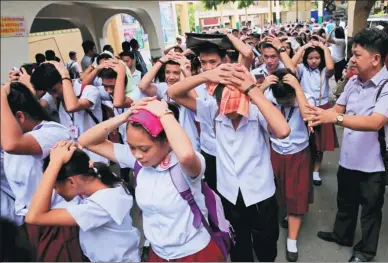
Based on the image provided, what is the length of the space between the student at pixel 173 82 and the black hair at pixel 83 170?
1.13 metres

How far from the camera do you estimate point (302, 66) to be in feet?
12.6

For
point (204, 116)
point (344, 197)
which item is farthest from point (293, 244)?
point (204, 116)

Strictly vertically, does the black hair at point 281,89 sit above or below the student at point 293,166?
above

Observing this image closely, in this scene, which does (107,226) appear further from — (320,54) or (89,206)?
(320,54)

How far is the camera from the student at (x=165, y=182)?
146 cm

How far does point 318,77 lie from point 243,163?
2.25 metres

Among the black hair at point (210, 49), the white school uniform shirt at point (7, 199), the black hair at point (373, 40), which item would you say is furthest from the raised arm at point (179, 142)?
the black hair at point (373, 40)

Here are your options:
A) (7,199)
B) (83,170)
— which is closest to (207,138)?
(83,170)

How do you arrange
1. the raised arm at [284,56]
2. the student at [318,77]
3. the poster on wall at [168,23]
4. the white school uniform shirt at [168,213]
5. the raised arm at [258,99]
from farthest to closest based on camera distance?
the poster on wall at [168,23] → the student at [318,77] → the raised arm at [284,56] → the raised arm at [258,99] → the white school uniform shirt at [168,213]

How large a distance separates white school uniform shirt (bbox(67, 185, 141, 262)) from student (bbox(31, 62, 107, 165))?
122 cm

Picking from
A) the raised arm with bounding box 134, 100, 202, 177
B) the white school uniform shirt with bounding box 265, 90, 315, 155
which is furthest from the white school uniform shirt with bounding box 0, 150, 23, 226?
the white school uniform shirt with bounding box 265, 90, 315, 155

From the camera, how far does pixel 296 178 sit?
105 inches

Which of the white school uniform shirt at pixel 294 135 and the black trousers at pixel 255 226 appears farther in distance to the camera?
the white school uniform shirt at pixel 294 135

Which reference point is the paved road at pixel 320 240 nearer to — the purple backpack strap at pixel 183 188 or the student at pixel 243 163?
the student at pixel 243 163
